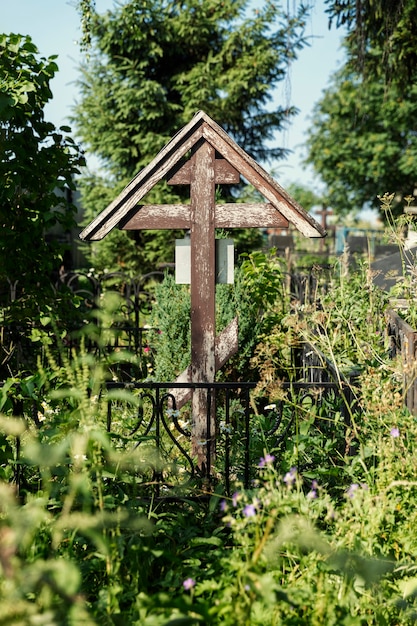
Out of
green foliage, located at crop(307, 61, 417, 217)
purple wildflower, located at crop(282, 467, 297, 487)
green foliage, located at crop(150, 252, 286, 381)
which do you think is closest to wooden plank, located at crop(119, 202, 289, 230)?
green foliage, located at crop(150, 252, 286, 381)

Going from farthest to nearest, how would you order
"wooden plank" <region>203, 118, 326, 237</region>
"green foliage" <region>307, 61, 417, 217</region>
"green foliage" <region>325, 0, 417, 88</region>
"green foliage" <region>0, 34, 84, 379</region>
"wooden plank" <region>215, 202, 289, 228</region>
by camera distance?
"green foliage" <region>307, 61, 417, 217</region> → "green foliage" <region>325, 0, 417, 88</region> → "green foliage" <region>0, 34, 84, 379</region> → "wooden plank" <region>215, 202, 289, 228</region> → "wooden plank" <region>203, 118, 326, 237</region>

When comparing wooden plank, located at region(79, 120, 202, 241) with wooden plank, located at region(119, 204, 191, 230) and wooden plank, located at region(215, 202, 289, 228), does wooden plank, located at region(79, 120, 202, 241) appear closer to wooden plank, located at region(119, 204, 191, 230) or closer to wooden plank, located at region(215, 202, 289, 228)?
wooden plank, located at region(119, 204, 191, 230)

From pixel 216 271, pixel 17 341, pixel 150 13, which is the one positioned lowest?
pixel 17 341

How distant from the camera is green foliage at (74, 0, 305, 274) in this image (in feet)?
42.2

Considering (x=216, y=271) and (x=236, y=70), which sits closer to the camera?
(x=216, y=271)

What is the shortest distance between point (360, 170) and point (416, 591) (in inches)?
1047

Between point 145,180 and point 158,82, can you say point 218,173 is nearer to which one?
point 145,180

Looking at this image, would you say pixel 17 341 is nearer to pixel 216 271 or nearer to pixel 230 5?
pixel 216 271

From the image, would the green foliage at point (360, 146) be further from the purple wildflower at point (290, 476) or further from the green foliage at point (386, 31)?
the purple wildflower at point (290, 476)

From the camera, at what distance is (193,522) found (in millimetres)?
3207

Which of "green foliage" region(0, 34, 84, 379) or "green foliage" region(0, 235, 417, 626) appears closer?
"green foliage" region(0, 235, 417, 626)

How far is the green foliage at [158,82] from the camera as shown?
12.9 meters

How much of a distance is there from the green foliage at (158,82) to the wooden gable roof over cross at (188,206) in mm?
8293

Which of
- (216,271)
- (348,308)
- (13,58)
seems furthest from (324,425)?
(13,58)
